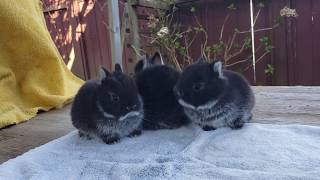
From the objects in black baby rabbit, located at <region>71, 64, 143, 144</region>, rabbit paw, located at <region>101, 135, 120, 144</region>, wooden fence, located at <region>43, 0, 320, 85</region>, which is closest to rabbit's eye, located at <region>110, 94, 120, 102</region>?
black baby rabbit, located at <region>71, 64, 143, 144</region>

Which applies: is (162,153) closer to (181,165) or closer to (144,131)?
(181,165)

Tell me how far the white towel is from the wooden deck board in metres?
0.14

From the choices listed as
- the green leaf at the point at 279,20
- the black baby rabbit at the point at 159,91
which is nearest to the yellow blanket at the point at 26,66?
the black baby rabbit at the point at 159,91

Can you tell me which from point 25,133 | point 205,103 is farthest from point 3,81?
point 205,103

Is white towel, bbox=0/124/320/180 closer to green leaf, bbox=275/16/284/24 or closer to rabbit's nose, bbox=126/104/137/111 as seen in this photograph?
rabbit's nose, bbox=126/104/137/111

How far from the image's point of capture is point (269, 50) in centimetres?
287

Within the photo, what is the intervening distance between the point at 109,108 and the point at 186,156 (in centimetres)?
25

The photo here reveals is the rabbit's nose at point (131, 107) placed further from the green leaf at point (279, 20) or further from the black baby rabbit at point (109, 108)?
the green leaf at point (279, 20)

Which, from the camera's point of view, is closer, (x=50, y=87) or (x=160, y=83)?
(x=160, y=83)

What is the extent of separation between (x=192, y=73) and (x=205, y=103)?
0.32 feet

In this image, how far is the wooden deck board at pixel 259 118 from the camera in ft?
4.14

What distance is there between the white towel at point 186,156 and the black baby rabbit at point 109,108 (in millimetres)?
40

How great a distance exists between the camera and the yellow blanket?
5.50 ft

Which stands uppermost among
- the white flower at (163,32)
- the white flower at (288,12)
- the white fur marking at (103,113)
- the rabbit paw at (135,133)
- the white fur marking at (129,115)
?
the white flower at (288,12)
